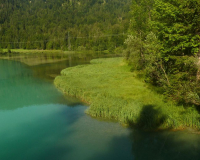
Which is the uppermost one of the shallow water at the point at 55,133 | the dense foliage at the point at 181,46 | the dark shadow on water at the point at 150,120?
the dense foliage at the point at 181,46

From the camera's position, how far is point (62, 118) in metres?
21.4

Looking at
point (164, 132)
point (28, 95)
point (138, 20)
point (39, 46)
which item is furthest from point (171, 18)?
point (39, 46)

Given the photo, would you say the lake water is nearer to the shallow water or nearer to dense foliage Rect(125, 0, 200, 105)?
the shallow water

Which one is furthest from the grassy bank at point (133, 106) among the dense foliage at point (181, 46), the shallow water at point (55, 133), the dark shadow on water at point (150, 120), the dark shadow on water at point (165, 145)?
the dense foliage at point (181, 46)

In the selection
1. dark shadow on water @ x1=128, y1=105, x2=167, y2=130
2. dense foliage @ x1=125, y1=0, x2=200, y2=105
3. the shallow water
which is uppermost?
dense foliage @ x1=125, y1=0, x2=200, y2=105

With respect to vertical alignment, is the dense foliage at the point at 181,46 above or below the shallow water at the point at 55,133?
above

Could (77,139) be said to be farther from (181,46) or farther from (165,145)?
(181,46)

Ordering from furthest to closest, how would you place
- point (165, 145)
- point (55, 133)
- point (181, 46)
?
point (181, 46), point (55, 133), point (165, 145)

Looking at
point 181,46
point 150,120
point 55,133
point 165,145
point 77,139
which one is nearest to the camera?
point 165,145

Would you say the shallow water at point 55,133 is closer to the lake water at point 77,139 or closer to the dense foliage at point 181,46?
the lake water at point 77,139

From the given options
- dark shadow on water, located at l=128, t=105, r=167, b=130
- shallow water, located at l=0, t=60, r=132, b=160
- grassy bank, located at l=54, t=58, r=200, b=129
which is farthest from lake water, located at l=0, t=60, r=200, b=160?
grassy bank, located at l=54, t=58, r=200, b=129

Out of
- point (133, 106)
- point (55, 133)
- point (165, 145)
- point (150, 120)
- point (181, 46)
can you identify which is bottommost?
point (55, 133)

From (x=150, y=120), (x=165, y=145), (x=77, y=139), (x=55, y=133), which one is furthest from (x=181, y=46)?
(x=55, y=133)

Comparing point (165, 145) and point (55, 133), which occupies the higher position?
point (165, 145)
